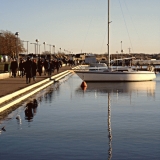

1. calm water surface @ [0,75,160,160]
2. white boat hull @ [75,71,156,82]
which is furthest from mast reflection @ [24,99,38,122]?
white boat hull @ [75,71,156,82]

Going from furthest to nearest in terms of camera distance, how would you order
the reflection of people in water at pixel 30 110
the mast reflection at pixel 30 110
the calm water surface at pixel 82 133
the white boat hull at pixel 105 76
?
1. the white boat hull at pixel 105 76
2. the reflection of people in water at pixel 30 110
3. the mast reflection at pixel 30 110
4. the calm water surface at pixel 82 133

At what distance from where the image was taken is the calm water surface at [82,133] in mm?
9859

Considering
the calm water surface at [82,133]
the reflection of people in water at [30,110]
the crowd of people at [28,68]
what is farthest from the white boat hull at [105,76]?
the calm water surface at [82,133]

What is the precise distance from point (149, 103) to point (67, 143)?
11.4 meters

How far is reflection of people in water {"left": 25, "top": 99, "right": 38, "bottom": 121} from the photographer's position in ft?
53.6

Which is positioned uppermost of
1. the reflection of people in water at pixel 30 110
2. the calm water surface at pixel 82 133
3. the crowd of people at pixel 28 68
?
the crowd of people at pixel 28 68

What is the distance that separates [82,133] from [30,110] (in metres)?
6.32

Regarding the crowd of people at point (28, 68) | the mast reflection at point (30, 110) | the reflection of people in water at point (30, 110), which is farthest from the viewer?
the crowd of people at point (28, 68)

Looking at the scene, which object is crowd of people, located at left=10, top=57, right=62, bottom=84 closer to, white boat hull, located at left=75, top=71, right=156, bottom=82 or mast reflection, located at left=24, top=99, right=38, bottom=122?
white boat hull, located at left=75, top=71, right=156, bottom=82

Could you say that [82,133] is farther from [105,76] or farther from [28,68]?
[105,76]

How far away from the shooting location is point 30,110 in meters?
18.5

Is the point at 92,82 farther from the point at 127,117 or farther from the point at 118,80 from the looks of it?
the point at 127,117

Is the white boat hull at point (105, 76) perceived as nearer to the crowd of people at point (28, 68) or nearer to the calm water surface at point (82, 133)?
the crowd of people at point (28, 68)

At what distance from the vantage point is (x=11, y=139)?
11.6 metres
